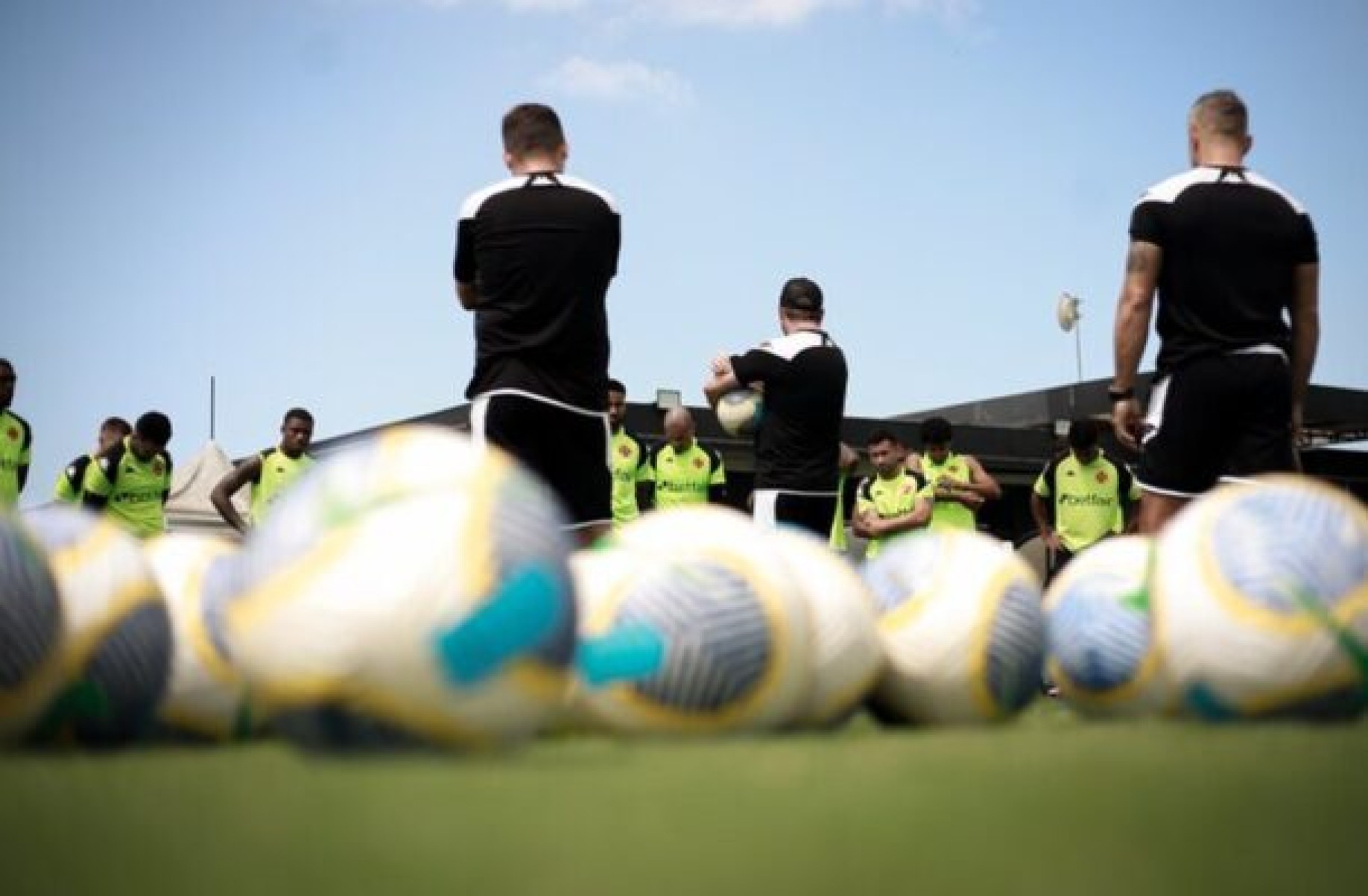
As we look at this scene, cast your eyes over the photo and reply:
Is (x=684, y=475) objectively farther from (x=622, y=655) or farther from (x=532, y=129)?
(x=622, y=655)

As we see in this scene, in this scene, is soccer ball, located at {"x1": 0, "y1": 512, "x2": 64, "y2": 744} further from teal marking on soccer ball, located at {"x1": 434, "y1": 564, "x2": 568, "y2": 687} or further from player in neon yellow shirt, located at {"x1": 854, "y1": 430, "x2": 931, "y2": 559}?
player in neon yellow shirt, located at {"x1": 854, "y1": 430, "x2": 931, "y2": 559}

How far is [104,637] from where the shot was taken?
4.89m

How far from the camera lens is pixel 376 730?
3.98 m

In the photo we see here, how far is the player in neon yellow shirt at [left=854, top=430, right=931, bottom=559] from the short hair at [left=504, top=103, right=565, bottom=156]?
25.6 feet

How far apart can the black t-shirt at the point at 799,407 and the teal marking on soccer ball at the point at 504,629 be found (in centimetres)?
531

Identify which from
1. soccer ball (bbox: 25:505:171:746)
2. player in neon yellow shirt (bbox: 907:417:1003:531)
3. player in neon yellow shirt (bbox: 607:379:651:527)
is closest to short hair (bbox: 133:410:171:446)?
player in neon yellow shirt (bbox: 607:379:651:527)

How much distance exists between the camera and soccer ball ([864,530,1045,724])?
20.3 feet

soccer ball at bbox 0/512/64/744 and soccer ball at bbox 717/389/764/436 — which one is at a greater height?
soccer ball at bbox 717/389/764/436

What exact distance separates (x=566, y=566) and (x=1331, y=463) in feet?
127

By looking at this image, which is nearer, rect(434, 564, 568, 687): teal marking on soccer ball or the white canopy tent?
rect(434, 564, 568, 687): teal marking on soccer ball

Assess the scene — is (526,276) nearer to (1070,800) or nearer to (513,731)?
(513,731)

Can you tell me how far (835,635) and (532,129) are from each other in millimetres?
2985

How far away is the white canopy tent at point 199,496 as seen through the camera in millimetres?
20000

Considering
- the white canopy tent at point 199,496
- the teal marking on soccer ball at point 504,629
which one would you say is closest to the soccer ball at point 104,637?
the teal marking on soccer ball at point 504,629
